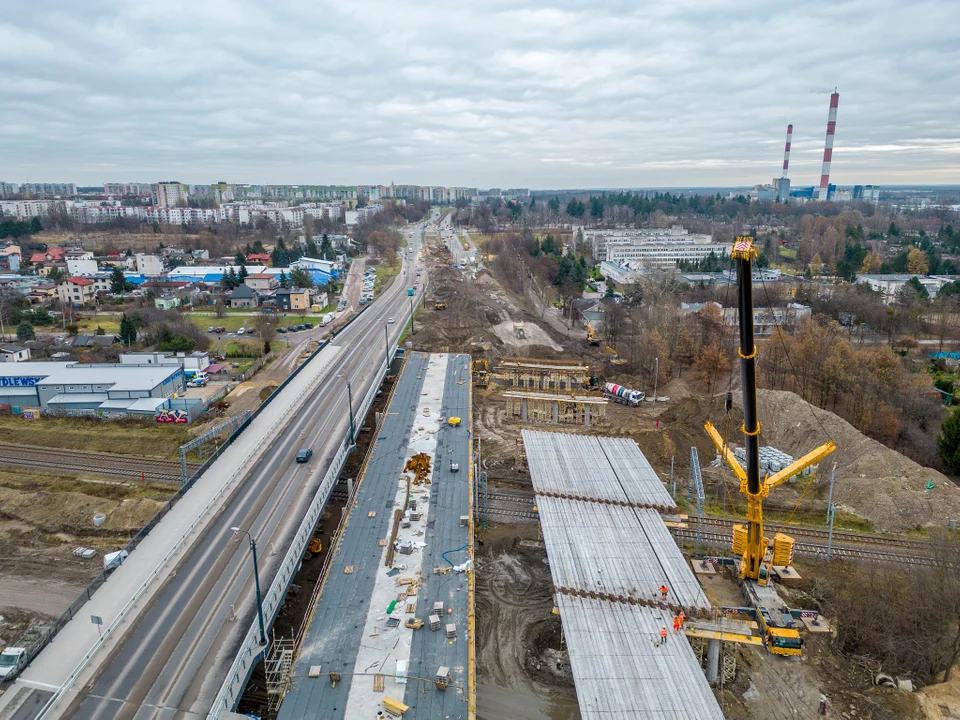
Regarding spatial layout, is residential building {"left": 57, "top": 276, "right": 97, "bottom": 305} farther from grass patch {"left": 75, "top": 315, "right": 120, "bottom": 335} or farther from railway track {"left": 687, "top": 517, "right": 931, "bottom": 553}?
railway track {"left": 687, "top": 517, "right": 931, "bottom": 553}

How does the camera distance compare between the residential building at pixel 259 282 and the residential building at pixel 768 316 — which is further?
the residential building at pixel 259 282

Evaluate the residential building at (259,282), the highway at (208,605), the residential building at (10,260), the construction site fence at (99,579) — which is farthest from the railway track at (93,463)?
the residential building at (10,260)

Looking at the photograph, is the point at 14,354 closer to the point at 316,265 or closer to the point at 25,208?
the point at 316,265

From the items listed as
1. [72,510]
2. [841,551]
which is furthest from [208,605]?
[841,551]

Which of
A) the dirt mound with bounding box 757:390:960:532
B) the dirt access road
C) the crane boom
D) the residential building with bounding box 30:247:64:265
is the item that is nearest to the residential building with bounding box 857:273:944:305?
the dirt mound with bounding box 757:390:960:532

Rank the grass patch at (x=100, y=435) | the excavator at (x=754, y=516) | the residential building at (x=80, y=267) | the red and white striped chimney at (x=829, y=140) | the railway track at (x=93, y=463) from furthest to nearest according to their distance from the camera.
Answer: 1. the red and white striped chimney at (x=829, y=140)
2. the residential building at (x=80, y=267)
3. the grass patch at (x=100, y=435)
4. the railway track at (x=93, y=463)
5. the excavator at (x=754, y=516)

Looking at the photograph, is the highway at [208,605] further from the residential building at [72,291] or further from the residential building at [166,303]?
the residential building at [72,291]
